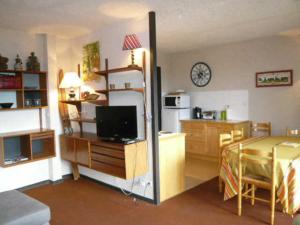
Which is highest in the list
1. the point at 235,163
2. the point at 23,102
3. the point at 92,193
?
the point at 23,102

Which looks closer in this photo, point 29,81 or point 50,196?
point 50,196

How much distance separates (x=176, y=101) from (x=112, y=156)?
2.74m

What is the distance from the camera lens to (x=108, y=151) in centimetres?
332

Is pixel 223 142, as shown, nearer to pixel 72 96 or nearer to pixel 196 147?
pixel 196 147

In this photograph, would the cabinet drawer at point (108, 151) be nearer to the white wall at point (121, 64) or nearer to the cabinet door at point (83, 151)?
the cabinet door at point (83, 151)

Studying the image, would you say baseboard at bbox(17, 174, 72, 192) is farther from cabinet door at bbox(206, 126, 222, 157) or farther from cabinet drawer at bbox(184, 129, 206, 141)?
cabinet door at bbox(206, 126, 222, 157)

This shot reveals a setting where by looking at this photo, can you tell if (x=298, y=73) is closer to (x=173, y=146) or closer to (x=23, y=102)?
(x=173, y=146)

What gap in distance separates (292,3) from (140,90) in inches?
80.8

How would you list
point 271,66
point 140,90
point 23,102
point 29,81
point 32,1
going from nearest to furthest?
point 32,1 → point 140,90 → point 23,102 → point 29,81 → point 271,66

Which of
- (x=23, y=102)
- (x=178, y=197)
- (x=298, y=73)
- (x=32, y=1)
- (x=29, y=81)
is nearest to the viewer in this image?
(x=32, y=1)

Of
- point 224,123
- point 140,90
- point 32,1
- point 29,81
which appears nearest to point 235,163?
point 140,90

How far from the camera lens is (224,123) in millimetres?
4957

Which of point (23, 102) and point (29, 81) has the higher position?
point (29, 81)

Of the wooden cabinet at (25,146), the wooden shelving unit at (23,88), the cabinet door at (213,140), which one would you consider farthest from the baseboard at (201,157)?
the wooden shelving unit at (23,88)
